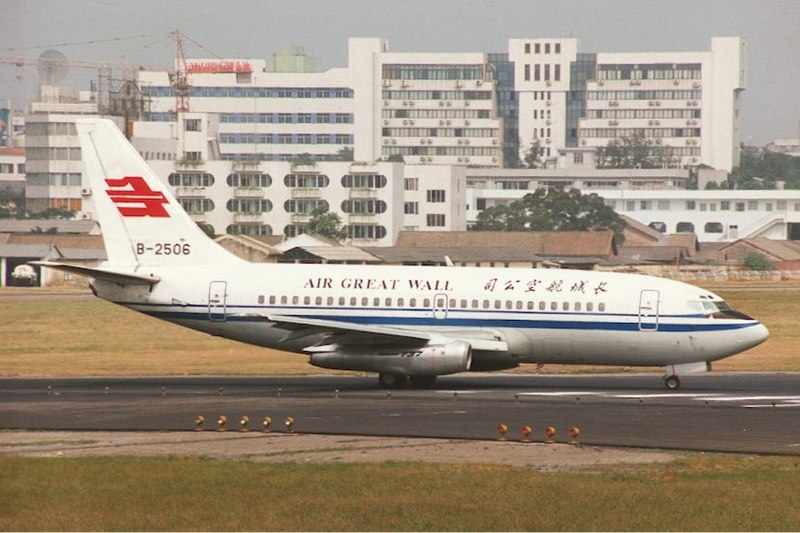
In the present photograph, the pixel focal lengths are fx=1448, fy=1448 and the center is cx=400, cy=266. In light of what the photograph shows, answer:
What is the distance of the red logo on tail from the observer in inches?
1834

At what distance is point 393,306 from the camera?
44.3 m

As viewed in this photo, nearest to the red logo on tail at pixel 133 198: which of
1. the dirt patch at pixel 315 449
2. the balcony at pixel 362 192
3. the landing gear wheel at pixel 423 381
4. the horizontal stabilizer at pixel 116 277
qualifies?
the horizontal stabilizer at pixel 116 277

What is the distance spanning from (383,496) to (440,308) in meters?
20.2

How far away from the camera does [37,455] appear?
28.2 m

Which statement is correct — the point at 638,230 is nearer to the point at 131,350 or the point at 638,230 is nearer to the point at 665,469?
the point at 131,350

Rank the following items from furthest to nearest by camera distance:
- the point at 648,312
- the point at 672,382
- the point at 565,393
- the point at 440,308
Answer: the point at 440,308, the point at 672,382, the point at 648,312, the point at 565,393

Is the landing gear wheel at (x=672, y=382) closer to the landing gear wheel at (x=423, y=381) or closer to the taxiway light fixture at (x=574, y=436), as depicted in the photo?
the landing gear wheel at (x=423, y=381)

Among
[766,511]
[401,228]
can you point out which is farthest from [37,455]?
[401,228]

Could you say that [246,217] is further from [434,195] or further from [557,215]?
[557,215]

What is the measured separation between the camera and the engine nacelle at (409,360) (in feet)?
139

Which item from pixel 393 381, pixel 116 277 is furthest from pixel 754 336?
pixel 116 277

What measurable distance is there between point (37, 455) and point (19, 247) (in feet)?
318

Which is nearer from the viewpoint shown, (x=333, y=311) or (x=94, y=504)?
(x=94, y=504)

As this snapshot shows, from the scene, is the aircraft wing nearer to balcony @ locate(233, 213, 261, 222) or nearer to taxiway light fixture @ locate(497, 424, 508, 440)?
taxiway light fixture @ locate(497, 424, 508, 440)
